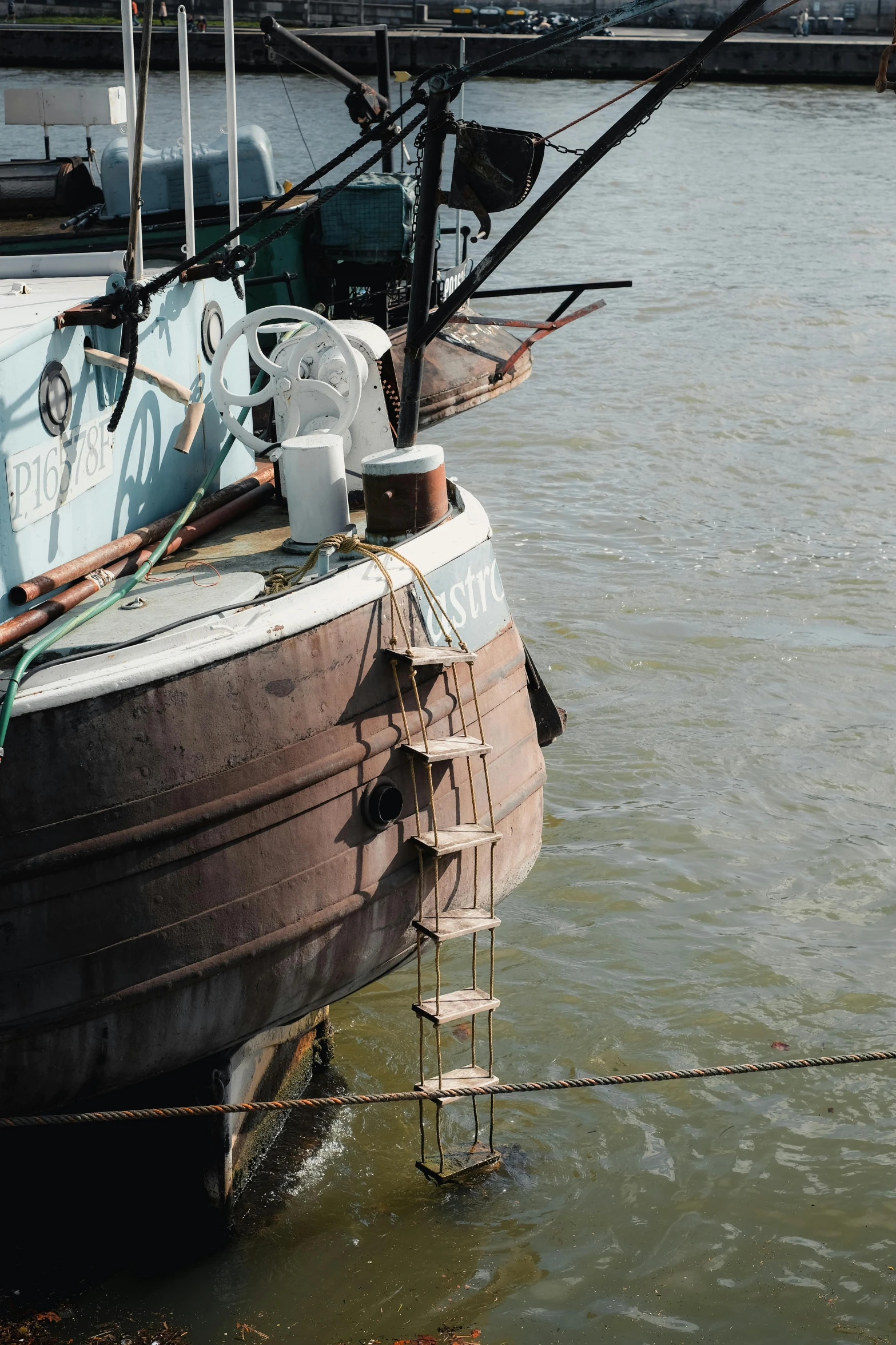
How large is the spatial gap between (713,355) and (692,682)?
11061 mm

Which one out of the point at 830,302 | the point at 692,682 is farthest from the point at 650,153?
the point at 692,682

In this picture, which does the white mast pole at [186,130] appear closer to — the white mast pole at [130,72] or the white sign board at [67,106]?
the white mast pole at [130,72]

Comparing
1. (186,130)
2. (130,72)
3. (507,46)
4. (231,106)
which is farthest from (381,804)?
(507,46)

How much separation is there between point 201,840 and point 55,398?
1.74 metres

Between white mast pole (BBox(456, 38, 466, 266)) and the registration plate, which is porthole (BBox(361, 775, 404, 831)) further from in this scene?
white mast pole (BBox(456, 38, 466, 266))

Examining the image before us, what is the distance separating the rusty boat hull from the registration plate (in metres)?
0.77

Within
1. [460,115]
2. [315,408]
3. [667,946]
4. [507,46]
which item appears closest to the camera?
[315,408]

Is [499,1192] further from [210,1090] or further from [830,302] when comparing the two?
[830,302]

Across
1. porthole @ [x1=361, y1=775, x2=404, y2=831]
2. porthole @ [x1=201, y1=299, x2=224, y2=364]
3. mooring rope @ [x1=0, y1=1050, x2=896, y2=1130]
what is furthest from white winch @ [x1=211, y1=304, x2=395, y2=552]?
mooring rope @ [x1=0, y1=1050, x2=896, y2=1130]

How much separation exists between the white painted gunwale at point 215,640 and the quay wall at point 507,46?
1688 inches

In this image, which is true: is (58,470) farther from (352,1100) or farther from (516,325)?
(516,325)

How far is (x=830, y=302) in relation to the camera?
23.5 m

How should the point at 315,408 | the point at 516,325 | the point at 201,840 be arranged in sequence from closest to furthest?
the point at 201,840
the point at 315,408
the point at 516,325

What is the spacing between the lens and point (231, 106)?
6281 millimetres
